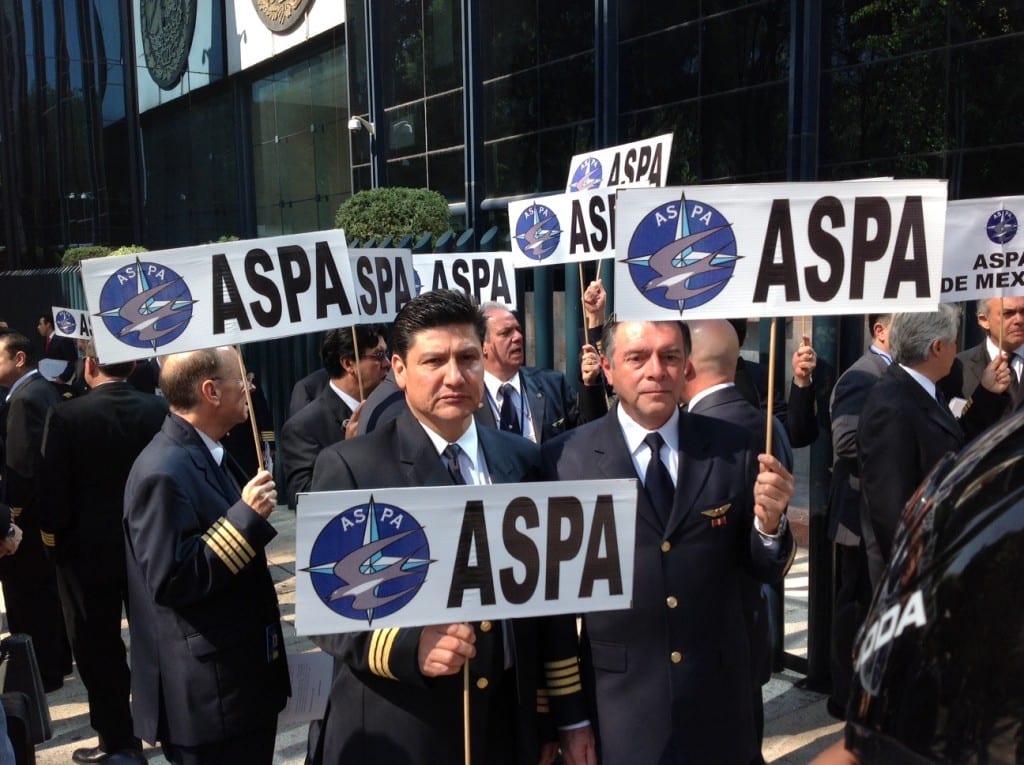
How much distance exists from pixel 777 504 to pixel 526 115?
16407 millimetres

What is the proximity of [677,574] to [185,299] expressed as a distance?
213cm

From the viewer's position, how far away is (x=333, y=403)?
17.6ft

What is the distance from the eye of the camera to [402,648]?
250 centimetres

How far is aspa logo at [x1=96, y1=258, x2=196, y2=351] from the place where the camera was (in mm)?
3623

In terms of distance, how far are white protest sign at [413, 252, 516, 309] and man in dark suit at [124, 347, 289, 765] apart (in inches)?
144

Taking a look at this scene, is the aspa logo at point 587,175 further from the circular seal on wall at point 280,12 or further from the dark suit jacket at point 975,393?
the circular seal on wall at point 280,12

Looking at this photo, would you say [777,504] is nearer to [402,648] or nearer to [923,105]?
[402,648]

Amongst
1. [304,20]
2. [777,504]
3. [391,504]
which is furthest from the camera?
[304,20]

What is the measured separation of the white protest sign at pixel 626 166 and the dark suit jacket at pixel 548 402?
1.27m

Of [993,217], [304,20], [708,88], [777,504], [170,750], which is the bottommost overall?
[170,750]

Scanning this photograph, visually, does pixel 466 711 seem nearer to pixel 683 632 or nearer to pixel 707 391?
pixel 683 632

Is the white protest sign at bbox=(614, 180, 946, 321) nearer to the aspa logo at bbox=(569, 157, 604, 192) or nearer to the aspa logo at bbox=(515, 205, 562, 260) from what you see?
the aspa logo at bbox=(515, 205, 562, 260)

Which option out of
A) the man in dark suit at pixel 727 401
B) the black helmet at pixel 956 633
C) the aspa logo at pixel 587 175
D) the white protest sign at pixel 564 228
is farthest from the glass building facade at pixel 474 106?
the black helmet at pixel 956 633

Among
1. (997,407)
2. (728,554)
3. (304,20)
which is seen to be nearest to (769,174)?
(997,407)
